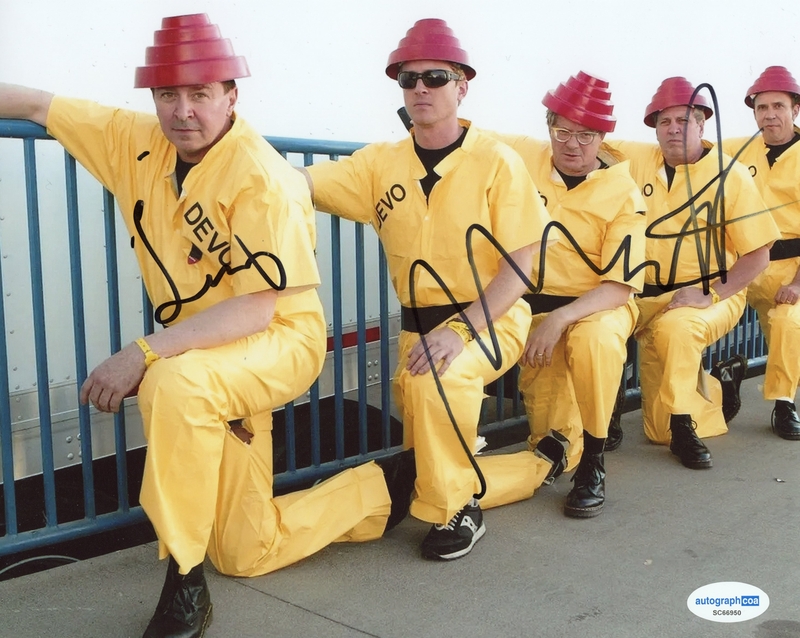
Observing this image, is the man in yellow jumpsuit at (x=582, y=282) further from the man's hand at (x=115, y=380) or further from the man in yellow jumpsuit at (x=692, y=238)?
the man's hand at (x=115, y=380)

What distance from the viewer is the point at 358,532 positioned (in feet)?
10.0

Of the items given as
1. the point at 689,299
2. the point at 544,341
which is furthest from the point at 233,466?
the point at 689,299

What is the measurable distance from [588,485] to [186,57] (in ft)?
6.61

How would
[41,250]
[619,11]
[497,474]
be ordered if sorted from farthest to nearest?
1. [619,11]
2. [497,474]
3. [41,250]

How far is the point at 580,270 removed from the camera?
3795mm

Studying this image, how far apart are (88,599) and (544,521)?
1.55 meters

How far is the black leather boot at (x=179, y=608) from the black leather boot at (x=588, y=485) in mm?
1452

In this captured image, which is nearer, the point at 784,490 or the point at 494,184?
the point at 494,184

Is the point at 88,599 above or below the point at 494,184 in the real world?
below

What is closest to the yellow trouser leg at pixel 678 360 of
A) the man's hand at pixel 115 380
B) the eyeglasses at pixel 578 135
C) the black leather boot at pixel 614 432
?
the black leather boot at pixel 614 432

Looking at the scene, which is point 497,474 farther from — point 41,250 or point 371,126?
point 41,250

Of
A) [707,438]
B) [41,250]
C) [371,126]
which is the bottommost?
[707,438]

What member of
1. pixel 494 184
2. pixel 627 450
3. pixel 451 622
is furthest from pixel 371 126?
pixel 451 622

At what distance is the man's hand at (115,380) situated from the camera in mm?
2467
